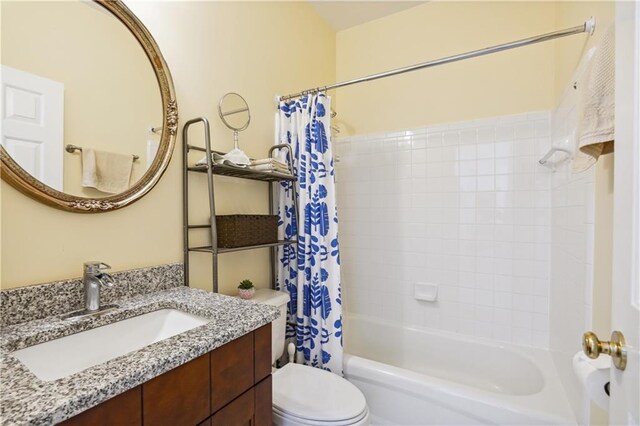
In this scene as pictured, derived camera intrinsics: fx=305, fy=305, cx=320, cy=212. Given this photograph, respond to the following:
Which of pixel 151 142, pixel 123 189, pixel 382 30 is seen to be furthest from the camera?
pixel 382 30

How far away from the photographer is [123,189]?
3.69ft

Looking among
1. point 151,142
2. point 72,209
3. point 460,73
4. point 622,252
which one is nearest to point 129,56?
point 151,142

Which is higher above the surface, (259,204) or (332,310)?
(259,204)

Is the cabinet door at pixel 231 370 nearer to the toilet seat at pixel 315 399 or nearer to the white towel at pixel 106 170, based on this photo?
the toilet seat at pixel 315 399

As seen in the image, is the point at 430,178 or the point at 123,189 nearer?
the point at 123,189

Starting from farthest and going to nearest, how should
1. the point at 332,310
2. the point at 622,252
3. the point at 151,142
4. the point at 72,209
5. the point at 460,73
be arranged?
→ the point at 460,73 < the point at 332,310 < the point at 151,142 < the point at 72,209 < the point at 622,252

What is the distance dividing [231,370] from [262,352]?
0.41 ft

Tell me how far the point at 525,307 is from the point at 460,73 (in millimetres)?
1617

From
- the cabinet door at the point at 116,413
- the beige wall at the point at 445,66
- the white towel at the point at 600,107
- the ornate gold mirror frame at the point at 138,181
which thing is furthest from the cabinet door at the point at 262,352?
the beige wall at the point at 445,66

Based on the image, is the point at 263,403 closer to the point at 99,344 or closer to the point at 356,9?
the point at 99,344

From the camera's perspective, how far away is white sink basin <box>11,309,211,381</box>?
773 mm

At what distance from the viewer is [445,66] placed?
7.19 ft

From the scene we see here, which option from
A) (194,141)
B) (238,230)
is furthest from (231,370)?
(194,141)

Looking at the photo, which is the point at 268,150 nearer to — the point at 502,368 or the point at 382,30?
the point at 382,30
